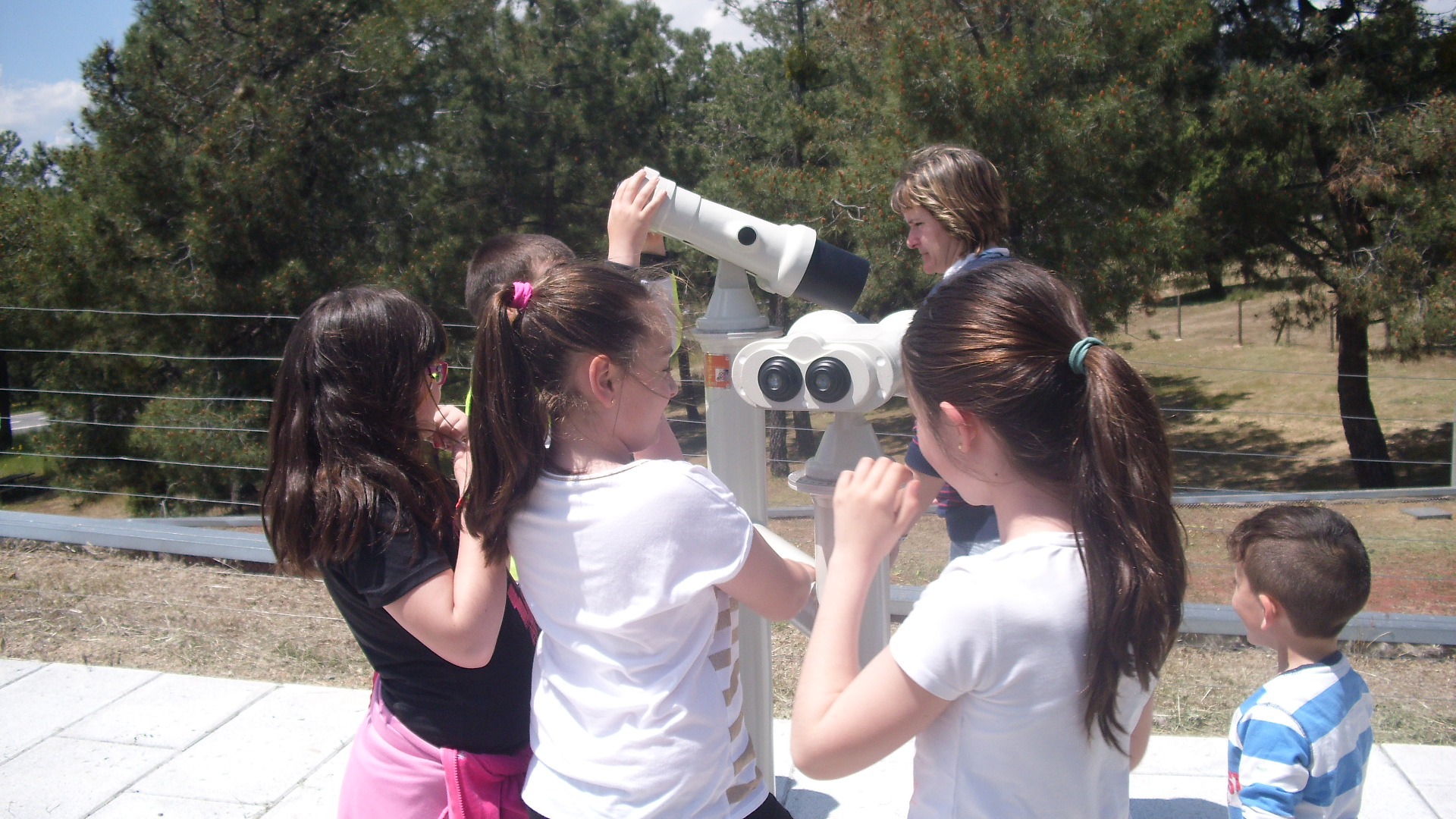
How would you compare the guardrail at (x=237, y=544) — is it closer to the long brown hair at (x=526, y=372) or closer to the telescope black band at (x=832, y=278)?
the telescope black band at (x=832, y=278)

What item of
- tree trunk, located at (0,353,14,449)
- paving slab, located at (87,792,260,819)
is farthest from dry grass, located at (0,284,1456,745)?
tree trunk, located at (0,353,14,449)

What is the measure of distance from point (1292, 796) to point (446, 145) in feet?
34.5

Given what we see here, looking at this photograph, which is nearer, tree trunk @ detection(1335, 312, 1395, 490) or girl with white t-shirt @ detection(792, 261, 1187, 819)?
girl with white t-shirt @ detection(792, 261, 1187, 819)

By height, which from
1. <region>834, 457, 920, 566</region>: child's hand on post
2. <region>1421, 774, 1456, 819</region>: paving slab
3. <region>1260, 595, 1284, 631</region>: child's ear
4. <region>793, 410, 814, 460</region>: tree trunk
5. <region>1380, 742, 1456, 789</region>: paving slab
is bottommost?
<region>793, 410, 814, 460</region>: tree trunk

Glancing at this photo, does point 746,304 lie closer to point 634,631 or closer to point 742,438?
point 742,438

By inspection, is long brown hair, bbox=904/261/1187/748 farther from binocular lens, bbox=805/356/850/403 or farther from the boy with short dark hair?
the boy with short dark hair

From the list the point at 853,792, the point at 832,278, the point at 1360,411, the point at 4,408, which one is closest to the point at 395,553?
the point at 832,278

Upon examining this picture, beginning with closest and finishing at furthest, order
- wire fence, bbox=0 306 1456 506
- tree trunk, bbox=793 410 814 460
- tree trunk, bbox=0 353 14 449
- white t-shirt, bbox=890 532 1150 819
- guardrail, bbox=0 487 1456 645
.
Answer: white t-shirt, bbox=890 532 1150 819 → guardrail, bbox=0 487 1456 645 → wire fence, bbox=0 306 1456 506 → tree trunk, bbox=793 410 814 460 → tree trunk, bbox=0 353 14 449

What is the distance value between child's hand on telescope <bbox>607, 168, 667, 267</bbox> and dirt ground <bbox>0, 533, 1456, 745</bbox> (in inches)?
64.0

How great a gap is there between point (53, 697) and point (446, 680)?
214cm

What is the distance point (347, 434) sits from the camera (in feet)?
4.28

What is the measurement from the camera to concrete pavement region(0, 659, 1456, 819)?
85.2 inches

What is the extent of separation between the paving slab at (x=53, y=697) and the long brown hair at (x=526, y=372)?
2170 mm

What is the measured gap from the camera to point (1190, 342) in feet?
55.1
